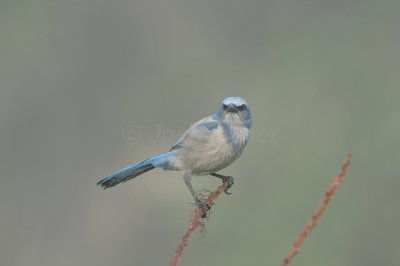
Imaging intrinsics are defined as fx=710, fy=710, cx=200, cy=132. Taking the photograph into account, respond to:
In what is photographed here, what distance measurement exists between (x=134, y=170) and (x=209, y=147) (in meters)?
0.61

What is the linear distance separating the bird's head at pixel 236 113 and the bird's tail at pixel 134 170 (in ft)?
1.78

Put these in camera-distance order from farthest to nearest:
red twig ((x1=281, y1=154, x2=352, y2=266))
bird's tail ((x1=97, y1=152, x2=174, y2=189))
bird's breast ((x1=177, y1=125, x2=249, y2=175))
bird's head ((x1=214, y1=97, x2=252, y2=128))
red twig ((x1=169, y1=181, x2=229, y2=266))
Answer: bird's head ((x1=214, y1=97, x2=252, y2=128)) < bird's breast ((x1=177, y1=125, x2=249, y2=175)) < bird's tail ((x1=97, y1=152, x2=174, y2=189)) < red twig ((x1=169, y1=181, x2=229, y2=266)) < red twig ((x1=281, y1=154, x2=352, y2=266))

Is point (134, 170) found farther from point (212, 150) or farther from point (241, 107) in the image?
point (241, 107)

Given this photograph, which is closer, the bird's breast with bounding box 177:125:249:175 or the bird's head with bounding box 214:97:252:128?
the bird's breast with bounding box 177:125:249:175

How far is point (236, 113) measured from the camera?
18.8 feet

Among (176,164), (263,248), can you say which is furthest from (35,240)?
(176,164)

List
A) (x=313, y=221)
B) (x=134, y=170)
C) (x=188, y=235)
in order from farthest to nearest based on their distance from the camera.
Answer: (x=134, y=170) < (x=188, y=235) < (x=313, y=221)

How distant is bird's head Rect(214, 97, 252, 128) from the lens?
5730 millimetres

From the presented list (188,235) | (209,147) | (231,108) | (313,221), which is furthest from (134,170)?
(313,221)

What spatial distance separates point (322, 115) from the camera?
1141 cm

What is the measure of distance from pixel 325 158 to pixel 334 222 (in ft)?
4.54

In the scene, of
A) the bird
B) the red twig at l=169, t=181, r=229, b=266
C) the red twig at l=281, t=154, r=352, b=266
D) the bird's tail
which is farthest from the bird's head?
the red twig at l=281, t=154, r=352, b=266

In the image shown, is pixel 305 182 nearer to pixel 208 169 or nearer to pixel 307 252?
pixel 307 252

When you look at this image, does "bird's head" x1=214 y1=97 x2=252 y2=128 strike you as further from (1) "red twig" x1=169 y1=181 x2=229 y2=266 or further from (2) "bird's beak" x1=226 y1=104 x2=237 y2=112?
(1) "red twig" x1=169 y1=181 x2=229 y2=266
